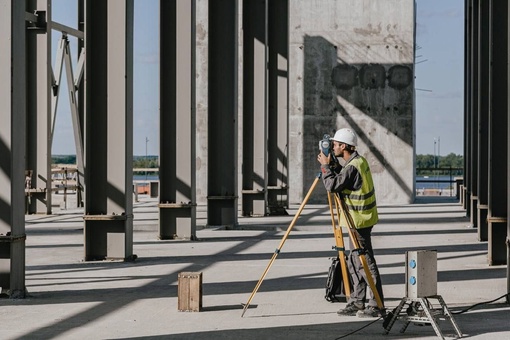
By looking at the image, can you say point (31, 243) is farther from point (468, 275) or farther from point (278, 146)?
point (278, 146)

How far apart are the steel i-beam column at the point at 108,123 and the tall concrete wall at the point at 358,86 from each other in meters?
26.2

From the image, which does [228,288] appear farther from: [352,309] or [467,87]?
[467,87]

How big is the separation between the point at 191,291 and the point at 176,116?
11272 millimetres

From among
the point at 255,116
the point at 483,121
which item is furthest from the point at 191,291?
the point at 255,116

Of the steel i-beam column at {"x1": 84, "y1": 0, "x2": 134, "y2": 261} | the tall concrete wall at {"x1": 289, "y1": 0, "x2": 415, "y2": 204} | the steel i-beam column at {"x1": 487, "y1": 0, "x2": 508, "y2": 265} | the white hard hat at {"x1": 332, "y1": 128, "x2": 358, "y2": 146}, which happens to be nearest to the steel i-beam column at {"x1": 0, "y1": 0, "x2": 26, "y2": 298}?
the white hard hat at {"x1": 332, "y1": 128, "x2": 358, "y2": 146}

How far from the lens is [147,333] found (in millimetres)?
10375

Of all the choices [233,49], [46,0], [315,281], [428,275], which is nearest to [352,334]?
[428,275]

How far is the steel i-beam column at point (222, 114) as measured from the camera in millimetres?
27125

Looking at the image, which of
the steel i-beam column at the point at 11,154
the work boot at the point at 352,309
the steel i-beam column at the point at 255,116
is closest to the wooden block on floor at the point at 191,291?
the work boot at the point at 352,309

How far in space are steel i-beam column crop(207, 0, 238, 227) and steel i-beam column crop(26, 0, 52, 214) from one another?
798cm

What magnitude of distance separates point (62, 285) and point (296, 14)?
105ft

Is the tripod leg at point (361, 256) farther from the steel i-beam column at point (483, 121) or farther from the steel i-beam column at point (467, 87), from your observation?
the steel i-beam column at point (467, 87)

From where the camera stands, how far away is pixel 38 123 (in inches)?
1319

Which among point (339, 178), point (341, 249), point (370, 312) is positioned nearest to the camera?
point (370, 312)
